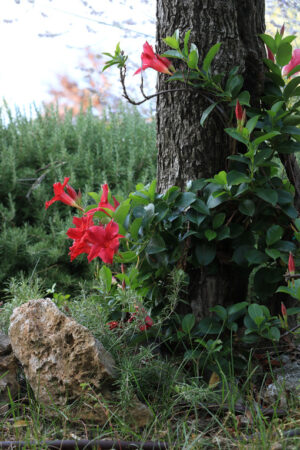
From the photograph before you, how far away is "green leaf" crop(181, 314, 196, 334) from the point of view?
1708 millimetres

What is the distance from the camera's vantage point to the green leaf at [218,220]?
1.66 metres

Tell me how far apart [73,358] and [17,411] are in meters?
0.26

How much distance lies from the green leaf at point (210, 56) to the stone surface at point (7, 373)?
1.19 metres

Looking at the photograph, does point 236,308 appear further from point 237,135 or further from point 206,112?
point 206,112

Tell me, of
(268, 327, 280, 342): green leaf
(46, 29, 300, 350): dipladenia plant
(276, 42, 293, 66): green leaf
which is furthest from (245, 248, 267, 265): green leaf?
(276, 42, 293, 66): green leaf

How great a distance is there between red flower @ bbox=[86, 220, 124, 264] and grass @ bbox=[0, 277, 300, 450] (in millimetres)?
193

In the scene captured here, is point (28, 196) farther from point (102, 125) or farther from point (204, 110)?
point (204, 110)

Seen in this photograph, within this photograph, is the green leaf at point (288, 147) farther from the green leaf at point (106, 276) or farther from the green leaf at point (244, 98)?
the green leaf at point (106, 276)

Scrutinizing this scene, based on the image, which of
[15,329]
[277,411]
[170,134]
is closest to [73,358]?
[15,329]

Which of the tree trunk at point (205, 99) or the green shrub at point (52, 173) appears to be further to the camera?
the green shrub at point (52, 173)

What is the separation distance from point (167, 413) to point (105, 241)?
1.84 feet

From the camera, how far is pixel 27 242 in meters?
3.24

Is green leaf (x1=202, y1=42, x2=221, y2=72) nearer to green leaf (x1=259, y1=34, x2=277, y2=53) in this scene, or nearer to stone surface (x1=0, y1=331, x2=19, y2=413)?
green leaf (x1=259, y1=34, x2=277, y2=53)

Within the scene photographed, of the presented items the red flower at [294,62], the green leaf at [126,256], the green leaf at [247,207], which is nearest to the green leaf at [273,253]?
the green leaf at [247,207]
